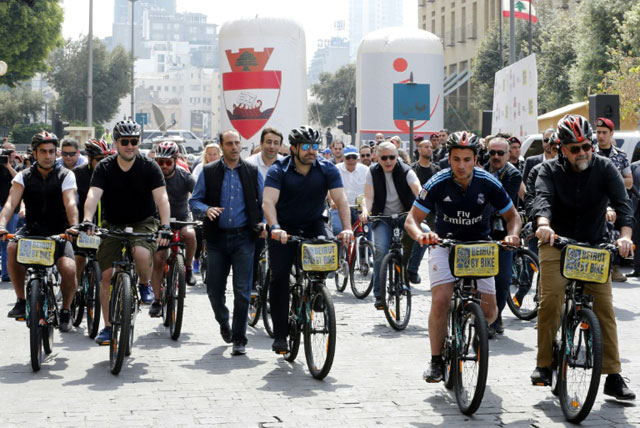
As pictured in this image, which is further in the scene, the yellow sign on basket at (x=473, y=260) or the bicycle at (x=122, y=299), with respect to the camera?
the bicycle at (x=122, y=299)

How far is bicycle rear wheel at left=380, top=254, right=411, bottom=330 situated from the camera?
33.1ft

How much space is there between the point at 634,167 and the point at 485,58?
4607 cm

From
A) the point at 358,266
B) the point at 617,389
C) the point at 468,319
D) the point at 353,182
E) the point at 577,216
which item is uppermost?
the point at 353,182

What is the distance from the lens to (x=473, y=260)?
256 inches

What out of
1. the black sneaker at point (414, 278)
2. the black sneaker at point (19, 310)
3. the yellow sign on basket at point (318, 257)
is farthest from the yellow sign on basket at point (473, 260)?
the black sneaker at point (414, 278)

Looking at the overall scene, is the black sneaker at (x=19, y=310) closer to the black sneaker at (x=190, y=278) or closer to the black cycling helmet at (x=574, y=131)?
the black sneaker at (x=190, y=278)

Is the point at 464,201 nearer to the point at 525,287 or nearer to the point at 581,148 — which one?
the point at 581,148

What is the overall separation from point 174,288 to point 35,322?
181cm

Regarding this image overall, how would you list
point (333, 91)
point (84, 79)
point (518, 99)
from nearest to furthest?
point (518, 99), point (84, 79), point (333, 91)

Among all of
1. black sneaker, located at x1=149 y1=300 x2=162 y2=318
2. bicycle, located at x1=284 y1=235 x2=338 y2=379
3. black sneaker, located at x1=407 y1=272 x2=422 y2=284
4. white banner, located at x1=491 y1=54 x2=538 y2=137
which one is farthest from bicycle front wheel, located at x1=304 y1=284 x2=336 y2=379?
white banner, located at x1=491 y1=54 x2=538 y2=137

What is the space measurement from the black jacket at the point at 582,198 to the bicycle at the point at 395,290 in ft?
11.6

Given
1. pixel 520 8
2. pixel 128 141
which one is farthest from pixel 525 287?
pixel 520 8

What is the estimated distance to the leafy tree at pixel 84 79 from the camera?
7838 cm

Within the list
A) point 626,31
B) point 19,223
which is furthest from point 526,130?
point 626,31
